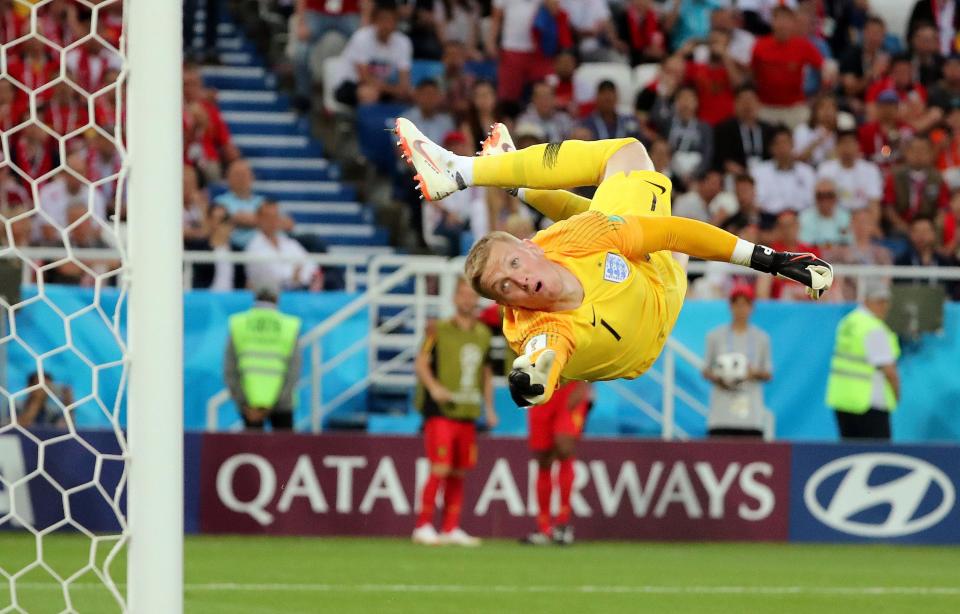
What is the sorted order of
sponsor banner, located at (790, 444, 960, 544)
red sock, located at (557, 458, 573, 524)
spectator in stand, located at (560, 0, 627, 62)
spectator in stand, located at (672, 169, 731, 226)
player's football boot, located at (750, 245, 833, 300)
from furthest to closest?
spectator in stand, located at (560, 0, 627, 62), spectator in stand, located at (672, 169, 731, 226), sponsor banner, located at (790, 444, 960, 544), red sock, located at (557, 458, 573, 524), player's football boot, located at (750, 245, 833, 300)

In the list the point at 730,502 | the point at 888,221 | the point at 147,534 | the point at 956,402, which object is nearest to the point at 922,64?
the point at 888,221

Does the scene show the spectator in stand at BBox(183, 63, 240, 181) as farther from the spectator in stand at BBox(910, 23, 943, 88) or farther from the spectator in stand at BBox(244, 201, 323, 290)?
the spectator in stand at BBox(910, 23, 943, 88)

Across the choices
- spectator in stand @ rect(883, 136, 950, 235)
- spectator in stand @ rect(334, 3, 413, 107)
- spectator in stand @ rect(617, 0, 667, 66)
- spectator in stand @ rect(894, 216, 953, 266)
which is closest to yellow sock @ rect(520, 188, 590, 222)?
spectator in stand @ rect(894, 216, 953, 266)

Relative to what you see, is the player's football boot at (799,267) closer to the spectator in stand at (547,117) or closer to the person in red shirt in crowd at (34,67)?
the person in red shirt in crowd at (34,67)

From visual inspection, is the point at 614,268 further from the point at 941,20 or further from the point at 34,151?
the point at 941,20

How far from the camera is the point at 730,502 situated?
1352 cm

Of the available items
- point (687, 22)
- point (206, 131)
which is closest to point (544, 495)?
point (206, 131)

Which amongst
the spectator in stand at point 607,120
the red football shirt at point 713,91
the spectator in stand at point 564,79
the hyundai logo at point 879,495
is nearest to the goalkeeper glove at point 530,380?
the hyundai logo at point 879,495

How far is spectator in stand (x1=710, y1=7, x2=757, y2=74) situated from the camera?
17.1 m

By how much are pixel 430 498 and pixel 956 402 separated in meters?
4.64

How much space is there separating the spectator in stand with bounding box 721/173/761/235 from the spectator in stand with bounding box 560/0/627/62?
8.51ft

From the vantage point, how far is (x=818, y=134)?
53.7 ft

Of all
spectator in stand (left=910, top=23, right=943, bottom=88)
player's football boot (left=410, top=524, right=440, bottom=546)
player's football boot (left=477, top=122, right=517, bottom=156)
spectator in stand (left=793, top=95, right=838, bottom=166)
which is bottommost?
player's football boot (left=410, top=524, right=440, bottom=546)

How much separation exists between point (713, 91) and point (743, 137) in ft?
2.34
